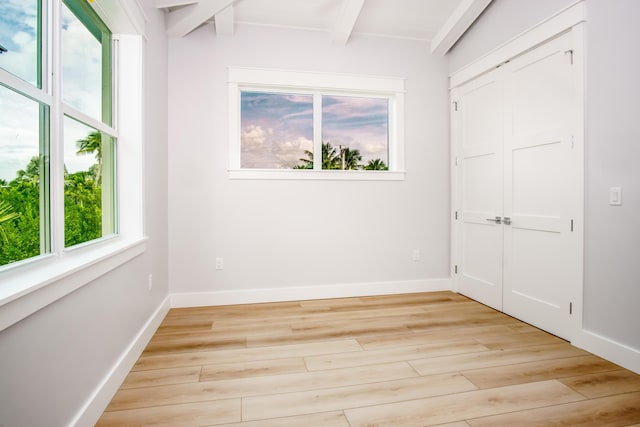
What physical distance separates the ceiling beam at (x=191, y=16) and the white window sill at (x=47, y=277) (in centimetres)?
218

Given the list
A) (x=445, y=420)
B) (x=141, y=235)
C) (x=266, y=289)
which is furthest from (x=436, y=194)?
(x=141, y=235)

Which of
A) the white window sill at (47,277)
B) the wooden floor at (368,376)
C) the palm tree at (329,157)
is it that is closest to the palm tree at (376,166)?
the palm tree at (329,157)

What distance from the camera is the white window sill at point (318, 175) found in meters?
3.40

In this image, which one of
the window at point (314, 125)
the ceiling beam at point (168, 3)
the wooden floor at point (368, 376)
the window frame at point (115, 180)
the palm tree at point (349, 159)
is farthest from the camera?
the palm tree at point (349, 159)

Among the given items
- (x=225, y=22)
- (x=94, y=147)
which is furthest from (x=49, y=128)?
(x=225, y=22)

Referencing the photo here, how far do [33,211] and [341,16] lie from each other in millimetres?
2928

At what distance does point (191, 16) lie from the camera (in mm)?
3004

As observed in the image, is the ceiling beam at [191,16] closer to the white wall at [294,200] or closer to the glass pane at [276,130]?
the white wall at [294,200]

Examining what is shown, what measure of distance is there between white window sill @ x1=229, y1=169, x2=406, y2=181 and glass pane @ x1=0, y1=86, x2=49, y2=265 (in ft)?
6.61

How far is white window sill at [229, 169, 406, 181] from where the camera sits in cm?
340

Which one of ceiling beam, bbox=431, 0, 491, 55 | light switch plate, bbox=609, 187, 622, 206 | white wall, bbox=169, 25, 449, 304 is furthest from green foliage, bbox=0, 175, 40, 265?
ceiling beam, bbox=431, 0, 491, 55

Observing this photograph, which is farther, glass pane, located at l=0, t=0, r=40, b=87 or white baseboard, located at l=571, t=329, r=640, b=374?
white baseboard, located at l=571, t=329, r=640, b=374

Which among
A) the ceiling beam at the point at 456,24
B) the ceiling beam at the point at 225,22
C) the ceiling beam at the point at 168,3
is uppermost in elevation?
the ceiling beam at the point at 456,24

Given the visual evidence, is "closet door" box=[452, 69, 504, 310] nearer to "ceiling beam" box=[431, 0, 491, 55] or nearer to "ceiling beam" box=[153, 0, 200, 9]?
"ceiling beam" box=[431, 0, 491, 55]
